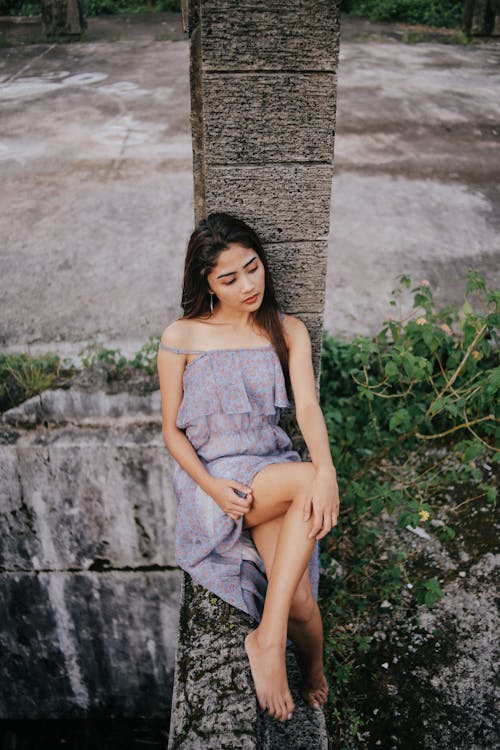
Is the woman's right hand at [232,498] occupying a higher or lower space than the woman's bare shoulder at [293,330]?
lower

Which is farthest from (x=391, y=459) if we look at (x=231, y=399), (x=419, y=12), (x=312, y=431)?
(x=419, y=12)

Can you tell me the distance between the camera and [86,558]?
3.58 meters

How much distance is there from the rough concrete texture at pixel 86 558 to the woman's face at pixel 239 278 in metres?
1.18

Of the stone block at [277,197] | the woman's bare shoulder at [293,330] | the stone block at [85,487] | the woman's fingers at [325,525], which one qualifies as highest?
the stone block at [277,197]

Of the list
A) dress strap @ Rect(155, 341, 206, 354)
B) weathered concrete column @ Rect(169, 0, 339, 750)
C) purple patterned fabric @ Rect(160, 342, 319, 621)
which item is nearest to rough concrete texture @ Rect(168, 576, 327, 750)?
weathered concrete column @ Rect(169, 0, 339, 750)

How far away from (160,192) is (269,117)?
12.3 feet

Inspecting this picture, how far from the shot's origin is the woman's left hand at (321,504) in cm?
216

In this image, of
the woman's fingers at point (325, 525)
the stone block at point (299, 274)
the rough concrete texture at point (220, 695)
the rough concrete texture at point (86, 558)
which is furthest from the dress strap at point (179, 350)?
the rough concrete texture at point (86, 558)

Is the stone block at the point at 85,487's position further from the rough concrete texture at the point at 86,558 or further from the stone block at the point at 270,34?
the stone block at the point at 270,34

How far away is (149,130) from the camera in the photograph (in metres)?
7.04

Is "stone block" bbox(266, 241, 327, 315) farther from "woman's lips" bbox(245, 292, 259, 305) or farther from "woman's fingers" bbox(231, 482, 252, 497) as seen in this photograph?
"woman's fingers" bbox(231, 482, 252, 497)

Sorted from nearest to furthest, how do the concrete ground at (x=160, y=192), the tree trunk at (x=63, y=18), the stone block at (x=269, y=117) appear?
the stone block at (x=269, y=117)
the concrete ground at (x=160, y=192)
the tree trunk at (x=63, y=18)

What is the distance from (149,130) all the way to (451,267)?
12.6ft

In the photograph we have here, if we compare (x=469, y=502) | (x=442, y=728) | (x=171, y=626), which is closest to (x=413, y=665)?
(x=442, y=728)
